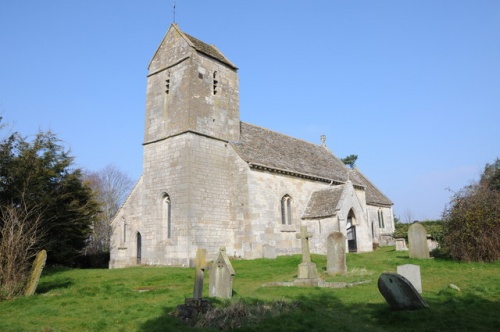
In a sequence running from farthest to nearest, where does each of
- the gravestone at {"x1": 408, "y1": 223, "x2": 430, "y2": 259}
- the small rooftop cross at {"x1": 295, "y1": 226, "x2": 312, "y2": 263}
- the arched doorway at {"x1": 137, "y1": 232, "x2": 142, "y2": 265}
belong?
the arched doorway at {"x1": 137, "y1": 232, "x2": 142, "y2": 265}
the gravestone at {"x1": 408, "y1": 223, "x2": 430, "y2": 259}
the small rooftop cross at {"x1": 295, "y1": 226, "x2": 312, "y2": 263}

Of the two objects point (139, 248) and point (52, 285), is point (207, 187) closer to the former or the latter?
point (139, 248)

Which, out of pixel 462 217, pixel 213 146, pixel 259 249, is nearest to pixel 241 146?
pixel 213 146

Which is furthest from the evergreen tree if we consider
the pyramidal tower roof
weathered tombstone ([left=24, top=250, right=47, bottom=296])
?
the pyramidal tower roof

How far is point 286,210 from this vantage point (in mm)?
26203

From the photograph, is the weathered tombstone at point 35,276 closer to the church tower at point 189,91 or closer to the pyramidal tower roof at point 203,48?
the church tower at point 189,91

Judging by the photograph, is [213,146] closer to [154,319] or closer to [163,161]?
[163,161]

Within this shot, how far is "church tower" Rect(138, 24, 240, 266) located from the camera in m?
21.9

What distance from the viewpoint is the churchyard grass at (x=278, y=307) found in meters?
7.82

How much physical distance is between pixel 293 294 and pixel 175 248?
37.4 ft

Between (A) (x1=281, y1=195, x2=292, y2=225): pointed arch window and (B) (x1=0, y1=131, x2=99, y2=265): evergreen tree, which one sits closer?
(B) (x1=0, y1=131, x2=99, y2=265): evergreen tree

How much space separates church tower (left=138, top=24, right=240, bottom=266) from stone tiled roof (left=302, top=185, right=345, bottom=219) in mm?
6117

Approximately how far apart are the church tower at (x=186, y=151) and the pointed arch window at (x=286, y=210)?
4.07m

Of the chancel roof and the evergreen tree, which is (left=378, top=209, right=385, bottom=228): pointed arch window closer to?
the chancel roof

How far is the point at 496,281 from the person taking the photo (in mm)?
11922
